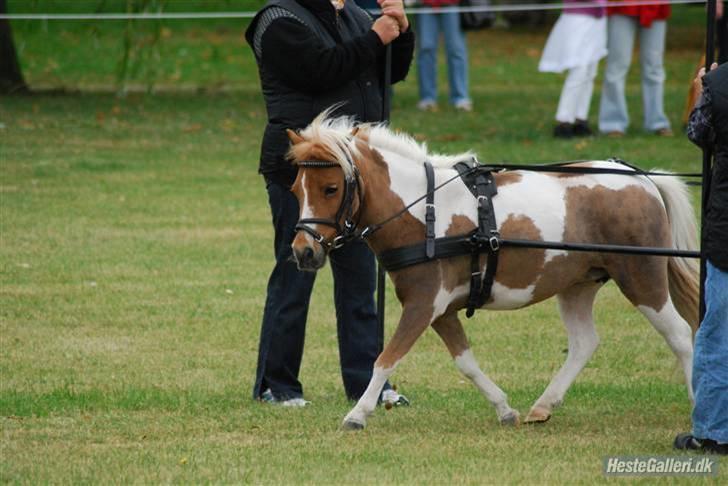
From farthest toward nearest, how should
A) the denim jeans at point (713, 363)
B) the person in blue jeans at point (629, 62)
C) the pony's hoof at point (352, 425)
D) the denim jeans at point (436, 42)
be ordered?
1. the denim jeans at point (436, 42)
2. the person in blue jeans at point (629, 62)
3. the pony's hoof at point (352, 425)
4. the denim jeans at point (713, 363)

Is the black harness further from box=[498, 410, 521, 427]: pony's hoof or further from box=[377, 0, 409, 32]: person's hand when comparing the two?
box=[377, 0, 409, 32]: person's hand

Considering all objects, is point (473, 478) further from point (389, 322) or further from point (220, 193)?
point (220, 193)

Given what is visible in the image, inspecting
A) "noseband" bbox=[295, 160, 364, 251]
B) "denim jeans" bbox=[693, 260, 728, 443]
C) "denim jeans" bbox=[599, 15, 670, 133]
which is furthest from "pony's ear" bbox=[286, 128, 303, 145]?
"denim jeans" bbox=[599, 15, 670, 133]

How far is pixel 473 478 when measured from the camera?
6.45m

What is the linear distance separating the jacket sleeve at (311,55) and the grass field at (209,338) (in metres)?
1.85

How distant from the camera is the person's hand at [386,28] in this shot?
8086mm

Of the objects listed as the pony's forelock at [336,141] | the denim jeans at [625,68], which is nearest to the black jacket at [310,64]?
the pony's forelock at [336,141]

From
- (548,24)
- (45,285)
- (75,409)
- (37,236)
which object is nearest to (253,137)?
(37,236)

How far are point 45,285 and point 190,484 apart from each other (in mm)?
6064

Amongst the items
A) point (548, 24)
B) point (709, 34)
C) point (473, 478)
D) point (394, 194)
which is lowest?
point (548, 24)

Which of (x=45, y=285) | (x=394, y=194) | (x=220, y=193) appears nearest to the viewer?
(x=394, y=194)

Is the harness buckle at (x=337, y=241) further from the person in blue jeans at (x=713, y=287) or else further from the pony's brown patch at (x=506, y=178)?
the person in blue jeans at (x=713, y=287)

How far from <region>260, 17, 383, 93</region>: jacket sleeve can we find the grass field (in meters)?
1.85

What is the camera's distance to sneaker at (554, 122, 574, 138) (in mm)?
18922
